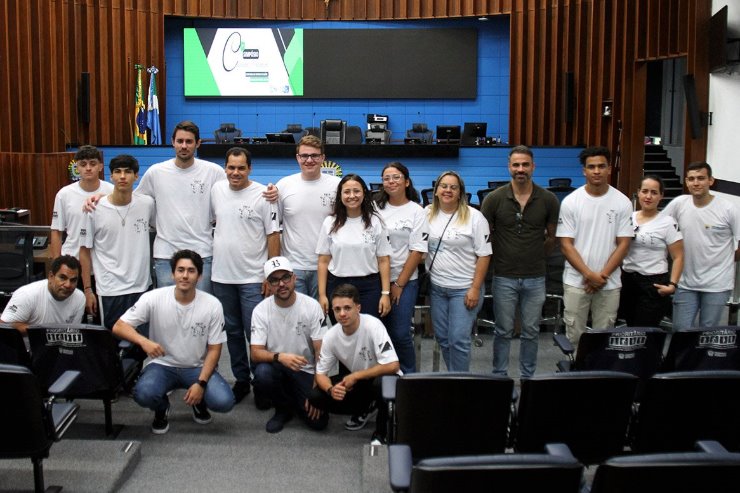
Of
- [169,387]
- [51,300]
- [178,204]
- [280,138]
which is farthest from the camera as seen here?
[280,138]

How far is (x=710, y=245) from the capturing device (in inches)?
202

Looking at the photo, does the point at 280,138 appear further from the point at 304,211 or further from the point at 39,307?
the point at 39,307

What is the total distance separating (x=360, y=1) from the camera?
15539 mm

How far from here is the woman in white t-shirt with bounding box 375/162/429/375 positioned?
188 inches

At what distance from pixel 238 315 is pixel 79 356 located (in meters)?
1.15

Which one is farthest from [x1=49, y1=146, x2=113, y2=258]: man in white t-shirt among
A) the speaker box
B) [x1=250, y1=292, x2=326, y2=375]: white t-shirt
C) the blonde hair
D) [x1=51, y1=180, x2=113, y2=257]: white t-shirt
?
the speaker box

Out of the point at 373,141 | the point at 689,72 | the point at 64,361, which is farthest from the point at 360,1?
the point at 64,361

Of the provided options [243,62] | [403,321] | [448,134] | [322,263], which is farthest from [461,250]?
[243,62]

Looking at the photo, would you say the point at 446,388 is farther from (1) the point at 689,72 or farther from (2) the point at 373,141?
(2) the point at 373,141

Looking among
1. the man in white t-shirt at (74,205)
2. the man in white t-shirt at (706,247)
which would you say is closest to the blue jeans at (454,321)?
the man in white t-shirt at (706,247)

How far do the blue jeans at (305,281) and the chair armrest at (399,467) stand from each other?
7.59 feet

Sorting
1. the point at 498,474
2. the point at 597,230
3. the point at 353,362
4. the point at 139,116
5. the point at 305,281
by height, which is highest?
the point at 139,116

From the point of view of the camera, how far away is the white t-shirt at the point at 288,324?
4.61 meters

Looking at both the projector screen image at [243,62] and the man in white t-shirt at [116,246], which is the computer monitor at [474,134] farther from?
the man in white t-shirt at [116,246]
